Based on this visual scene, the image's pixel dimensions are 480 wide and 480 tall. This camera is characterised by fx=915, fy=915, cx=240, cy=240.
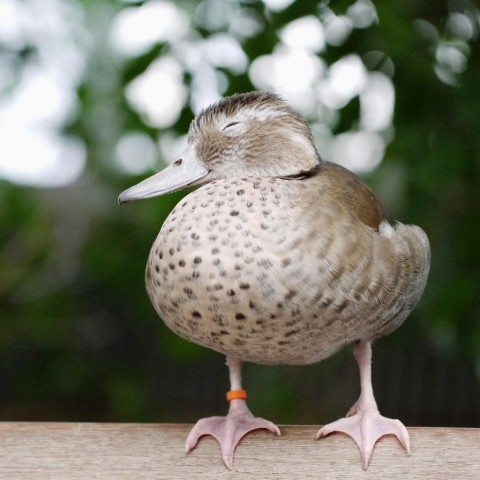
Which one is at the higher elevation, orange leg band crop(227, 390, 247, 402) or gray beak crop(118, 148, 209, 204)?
→ gray beak crop(118, 148, 209, 204)

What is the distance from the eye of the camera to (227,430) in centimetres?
137

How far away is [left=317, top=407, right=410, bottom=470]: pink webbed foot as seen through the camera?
1315 millimetres

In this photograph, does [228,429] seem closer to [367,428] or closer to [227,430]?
[227,430]

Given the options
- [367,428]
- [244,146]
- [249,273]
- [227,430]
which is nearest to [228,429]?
[227,430]

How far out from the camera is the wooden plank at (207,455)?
4.29 feet

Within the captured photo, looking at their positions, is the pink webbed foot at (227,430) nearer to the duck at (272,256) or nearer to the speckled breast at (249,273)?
the duck at (272,256)

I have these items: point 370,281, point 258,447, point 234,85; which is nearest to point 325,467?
point 258,447

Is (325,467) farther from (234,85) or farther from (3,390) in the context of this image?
(3,390)

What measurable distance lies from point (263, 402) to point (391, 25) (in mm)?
1047

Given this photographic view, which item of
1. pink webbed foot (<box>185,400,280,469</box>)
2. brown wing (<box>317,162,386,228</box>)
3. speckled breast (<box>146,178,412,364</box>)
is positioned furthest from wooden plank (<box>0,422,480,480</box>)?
brown wing (<box>317,162,386,228</box>)

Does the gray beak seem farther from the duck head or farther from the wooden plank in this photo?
the wooden plank

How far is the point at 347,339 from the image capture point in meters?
1.32

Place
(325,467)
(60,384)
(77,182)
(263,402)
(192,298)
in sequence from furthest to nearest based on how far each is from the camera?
1. (77,182)
2. (60,384)
3. (263,402)
4. (325,467)
5. (192,298)

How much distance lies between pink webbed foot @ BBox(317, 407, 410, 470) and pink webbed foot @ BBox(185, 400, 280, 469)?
0.10 m
